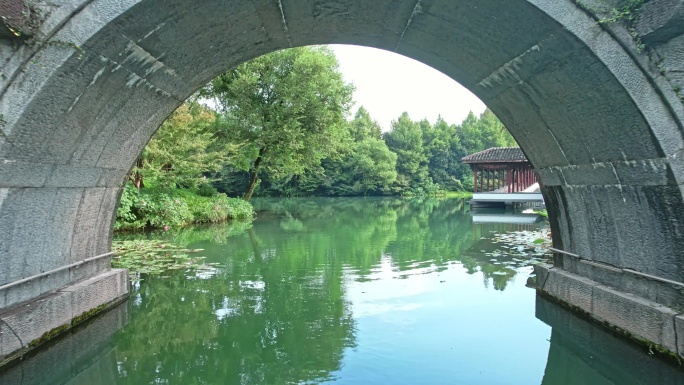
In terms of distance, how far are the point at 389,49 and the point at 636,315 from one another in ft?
13.3

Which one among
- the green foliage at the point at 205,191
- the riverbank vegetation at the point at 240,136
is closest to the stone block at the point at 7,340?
the riverbank vegetation at the point at 240,136

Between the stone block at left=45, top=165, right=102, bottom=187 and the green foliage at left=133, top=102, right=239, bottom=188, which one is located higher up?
the green foliage at left=133, top=102, right=239, bottom=188

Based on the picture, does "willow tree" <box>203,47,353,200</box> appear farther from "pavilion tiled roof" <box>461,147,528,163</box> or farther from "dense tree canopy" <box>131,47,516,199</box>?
"pavilion tiled roof" <box>461,147,528,163</box>

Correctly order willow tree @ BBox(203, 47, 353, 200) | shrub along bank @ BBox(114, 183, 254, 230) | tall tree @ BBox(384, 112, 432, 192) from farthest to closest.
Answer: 1. tall tree @ BBox(384, 112, 432, 192)
2. willow tree @ BBox(203, 47, 353, 200)
3. shrub along bank @ BBox(114, 183, 254, 230)

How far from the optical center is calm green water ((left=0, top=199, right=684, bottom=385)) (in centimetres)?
424

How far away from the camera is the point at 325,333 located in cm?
527

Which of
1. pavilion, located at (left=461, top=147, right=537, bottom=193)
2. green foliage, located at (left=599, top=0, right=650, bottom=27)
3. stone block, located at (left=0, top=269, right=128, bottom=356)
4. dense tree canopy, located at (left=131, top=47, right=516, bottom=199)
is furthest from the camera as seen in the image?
pavilion, located at (left=461, top=147, right=537, bottom=193)

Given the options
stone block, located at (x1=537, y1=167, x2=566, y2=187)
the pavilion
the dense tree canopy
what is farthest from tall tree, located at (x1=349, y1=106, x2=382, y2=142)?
stone block, located at (x1=537, y1=167, x2=566, y2=187)

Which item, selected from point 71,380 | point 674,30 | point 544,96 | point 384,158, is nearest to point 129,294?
point 71,380

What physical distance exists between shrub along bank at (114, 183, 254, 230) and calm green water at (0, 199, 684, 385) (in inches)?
238

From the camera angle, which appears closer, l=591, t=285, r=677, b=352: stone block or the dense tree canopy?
l=591, t=285, r=677, b=352: stone block

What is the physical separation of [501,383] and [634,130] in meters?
2.51

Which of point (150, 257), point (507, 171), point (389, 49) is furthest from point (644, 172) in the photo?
point (507, 171)

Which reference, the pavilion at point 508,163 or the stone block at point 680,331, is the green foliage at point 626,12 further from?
the pavilion at point 508,163
